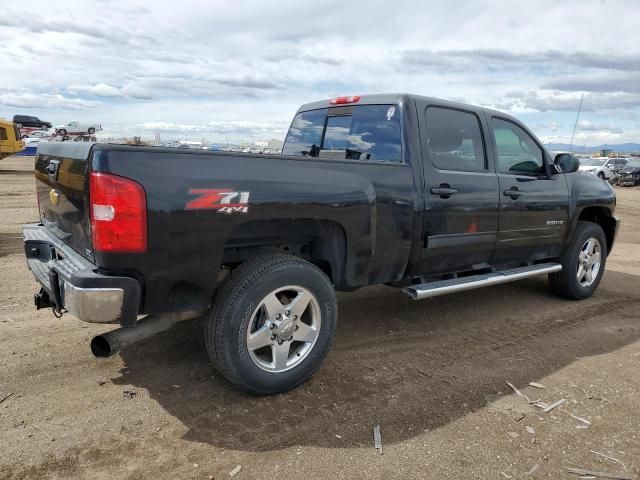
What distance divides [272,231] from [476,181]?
2.00 metres

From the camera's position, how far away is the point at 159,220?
269 centimetres

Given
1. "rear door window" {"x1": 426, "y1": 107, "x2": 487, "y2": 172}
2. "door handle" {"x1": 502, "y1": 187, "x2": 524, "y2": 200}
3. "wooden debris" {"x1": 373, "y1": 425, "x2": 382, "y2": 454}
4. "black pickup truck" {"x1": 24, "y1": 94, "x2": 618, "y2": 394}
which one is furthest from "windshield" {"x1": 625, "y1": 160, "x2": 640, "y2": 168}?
"wooden debris" {"x1": 373, "y1": 425, "x2": 382, "y2": 454}

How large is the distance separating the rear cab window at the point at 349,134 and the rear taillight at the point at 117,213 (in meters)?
1.93

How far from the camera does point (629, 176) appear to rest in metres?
29.8

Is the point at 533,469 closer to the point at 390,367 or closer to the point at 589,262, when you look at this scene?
the point at 390,367

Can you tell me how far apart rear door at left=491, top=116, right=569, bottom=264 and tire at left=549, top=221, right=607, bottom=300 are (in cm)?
26

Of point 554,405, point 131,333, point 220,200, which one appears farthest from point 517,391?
point 131,333

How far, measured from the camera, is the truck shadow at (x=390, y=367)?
2988 millimetres

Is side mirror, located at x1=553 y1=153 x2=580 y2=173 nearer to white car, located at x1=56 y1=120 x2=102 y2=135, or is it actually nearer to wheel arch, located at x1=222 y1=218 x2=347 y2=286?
wheel arch, located at x1=222 y1=218 x2=347 y2=286

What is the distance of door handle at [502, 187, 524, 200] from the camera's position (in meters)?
4.61

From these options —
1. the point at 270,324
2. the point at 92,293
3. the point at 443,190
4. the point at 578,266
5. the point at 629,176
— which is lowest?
the point at 629,176

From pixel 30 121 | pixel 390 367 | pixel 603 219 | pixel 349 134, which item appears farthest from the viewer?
pixel 30 121

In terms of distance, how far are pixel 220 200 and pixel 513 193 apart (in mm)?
2941

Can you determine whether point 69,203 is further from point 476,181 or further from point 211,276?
point 476,181
